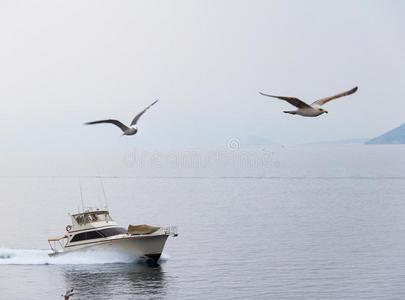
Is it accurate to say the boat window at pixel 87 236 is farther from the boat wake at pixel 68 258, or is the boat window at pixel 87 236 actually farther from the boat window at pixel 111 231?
the boat wake at pixel 68 258

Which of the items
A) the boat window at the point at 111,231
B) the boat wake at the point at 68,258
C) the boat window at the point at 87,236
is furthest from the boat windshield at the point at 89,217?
the boat wake at the point at 68,258

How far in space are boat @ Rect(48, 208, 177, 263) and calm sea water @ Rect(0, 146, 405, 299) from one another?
3.45ft

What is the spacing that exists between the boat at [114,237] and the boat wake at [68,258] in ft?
1.34

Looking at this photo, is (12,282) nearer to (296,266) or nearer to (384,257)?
(296,266)

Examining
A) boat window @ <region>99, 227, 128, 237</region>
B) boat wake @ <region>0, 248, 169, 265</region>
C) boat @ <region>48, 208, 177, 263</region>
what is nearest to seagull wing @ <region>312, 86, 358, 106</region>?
boat @ <region>48, 208, 177, 263</region>

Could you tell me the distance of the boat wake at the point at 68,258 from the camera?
62938mm

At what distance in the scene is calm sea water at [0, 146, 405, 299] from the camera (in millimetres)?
54438

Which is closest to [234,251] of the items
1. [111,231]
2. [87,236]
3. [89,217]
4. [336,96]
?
[111,231]

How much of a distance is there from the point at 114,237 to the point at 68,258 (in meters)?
5.50

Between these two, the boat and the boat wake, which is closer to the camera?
the boat

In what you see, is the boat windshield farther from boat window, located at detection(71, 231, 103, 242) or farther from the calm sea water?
the calm sea water

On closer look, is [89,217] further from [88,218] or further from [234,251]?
[234,251]

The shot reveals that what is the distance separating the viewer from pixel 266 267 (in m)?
63.4

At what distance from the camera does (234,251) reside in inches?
2906
